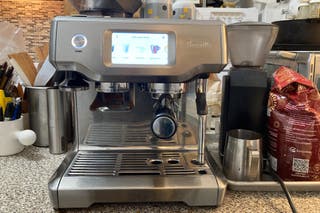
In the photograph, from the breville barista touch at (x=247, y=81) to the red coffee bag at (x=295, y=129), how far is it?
30 mm

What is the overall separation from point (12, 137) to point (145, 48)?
1.36 ft

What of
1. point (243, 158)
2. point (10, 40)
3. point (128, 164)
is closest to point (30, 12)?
point (10, 40)

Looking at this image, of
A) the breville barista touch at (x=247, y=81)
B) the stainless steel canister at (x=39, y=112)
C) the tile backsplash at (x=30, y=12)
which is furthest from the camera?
the tile backsplash at (x=30, y=12)

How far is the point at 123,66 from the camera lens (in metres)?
0.44

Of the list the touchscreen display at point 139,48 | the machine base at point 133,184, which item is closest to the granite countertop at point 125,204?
the machine base at point 133,184

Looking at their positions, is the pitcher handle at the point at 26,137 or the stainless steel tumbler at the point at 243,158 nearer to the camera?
the stainless steel tumbler at the point at 243,158

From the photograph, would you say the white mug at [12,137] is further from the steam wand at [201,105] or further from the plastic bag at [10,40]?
the plastic bag at [10,40]

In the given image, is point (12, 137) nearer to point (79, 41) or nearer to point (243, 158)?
point (79, 41)

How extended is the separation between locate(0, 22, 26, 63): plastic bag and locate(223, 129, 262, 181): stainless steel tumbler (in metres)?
0.93

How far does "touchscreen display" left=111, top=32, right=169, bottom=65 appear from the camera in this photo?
17.3 inches

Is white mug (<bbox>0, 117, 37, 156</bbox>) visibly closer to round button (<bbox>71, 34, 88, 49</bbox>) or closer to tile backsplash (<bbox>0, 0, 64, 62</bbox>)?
round button (<bbox>71, 34, 88, 49</bbox>)

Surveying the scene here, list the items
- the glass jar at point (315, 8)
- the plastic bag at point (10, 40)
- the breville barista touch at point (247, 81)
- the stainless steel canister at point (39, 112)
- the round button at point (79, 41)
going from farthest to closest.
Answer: the plastic bag at point (10, 40) < the glass jar at point (315, 8) < the stainless steel canister at point (39, 112) < the breville barista touch at point (247, 81) < the round button at point (79, 41)

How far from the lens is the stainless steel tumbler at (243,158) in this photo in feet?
1.68

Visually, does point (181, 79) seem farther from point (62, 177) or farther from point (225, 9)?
point (225, 9)
